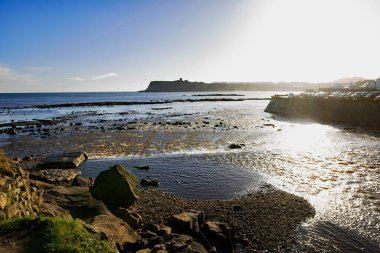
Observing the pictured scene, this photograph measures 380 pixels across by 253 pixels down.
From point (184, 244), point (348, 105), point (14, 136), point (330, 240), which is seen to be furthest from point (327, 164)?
point (14, 136)

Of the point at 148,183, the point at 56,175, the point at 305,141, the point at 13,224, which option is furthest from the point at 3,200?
the point at 305,141

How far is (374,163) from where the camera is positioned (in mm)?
21906

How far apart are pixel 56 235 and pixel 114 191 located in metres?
7.35

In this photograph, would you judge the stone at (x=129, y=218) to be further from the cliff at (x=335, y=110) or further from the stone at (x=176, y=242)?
the cliff at (x=335, y=110)

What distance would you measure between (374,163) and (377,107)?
90.4 ft

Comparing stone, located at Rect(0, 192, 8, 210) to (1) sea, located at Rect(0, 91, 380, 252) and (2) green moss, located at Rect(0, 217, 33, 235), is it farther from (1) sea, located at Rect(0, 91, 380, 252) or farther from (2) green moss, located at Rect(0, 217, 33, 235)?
(1) sea, located at Rect(0, 91, 380, 252)

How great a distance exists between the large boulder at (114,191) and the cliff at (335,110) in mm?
41813

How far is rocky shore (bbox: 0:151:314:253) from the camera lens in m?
9.29

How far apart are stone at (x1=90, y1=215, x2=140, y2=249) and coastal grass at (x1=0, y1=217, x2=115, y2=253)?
1.86 meters

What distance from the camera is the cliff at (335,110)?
148ft

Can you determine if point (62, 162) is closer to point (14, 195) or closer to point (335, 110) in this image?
point (14, 195)

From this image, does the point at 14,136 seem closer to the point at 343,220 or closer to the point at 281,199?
the point at 281,199

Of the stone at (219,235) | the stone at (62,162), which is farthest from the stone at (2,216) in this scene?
the stone at (62,162)

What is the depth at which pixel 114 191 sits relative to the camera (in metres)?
14.2
